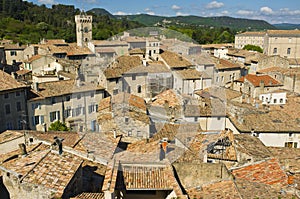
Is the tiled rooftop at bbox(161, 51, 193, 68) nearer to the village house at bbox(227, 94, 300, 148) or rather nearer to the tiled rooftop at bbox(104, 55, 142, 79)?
the tiled rooftop at bbox(104, 55, 142, 79)

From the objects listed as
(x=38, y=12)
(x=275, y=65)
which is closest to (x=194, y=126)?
(x=275, y=65)

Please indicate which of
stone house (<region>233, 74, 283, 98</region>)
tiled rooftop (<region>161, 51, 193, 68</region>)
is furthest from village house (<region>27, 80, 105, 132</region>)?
stone house (<region>233, 74, 283, 98</region>)

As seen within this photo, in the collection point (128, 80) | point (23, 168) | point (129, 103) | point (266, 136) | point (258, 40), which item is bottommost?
point (266, 136)

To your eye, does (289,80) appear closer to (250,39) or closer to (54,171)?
(54,171)

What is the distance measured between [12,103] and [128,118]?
8.53 metres

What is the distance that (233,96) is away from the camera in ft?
55.5

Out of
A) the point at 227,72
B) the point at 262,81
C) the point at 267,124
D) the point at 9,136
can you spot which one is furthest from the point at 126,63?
the point at 227,72

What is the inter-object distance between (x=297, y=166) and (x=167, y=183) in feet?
16.0

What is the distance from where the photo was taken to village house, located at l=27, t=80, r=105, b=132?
1429cm

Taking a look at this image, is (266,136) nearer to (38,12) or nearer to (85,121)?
(85,121)

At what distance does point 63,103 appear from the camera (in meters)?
16.1

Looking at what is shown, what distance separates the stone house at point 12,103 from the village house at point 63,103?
15.5 inches

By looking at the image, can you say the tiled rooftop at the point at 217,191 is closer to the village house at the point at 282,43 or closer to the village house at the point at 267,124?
Answer: the village house at the point at 267,124

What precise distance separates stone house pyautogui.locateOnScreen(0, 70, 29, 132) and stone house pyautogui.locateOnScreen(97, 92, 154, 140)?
6115 millimetres
